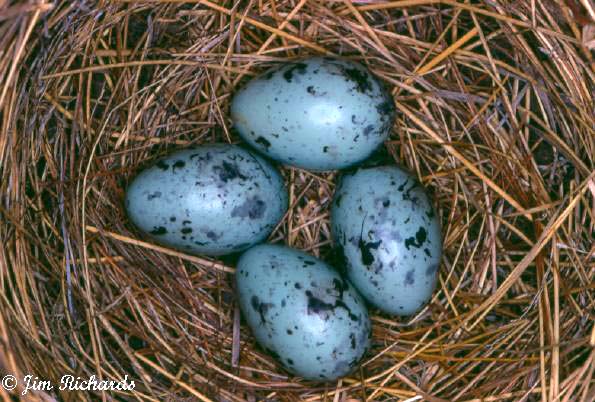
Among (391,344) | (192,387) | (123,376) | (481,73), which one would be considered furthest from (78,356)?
(481,73)

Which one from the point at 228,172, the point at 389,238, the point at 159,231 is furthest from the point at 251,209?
the point at 389,238

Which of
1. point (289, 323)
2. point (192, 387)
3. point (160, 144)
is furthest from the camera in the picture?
point (160, 144)

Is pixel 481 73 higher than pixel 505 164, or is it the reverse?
pixel 481 73

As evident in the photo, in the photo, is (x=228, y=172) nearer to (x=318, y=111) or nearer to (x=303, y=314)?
(x=318, y=111)

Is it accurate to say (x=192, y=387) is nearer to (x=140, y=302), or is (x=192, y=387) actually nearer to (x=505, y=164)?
(x=140, y=302)

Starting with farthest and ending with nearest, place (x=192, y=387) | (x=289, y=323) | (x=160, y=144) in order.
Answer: (x=160, y=144) < (x=192, y=387) < (x=289, y=323)

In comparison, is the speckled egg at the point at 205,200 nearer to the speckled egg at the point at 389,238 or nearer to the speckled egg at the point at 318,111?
the speckled egg at the point at 318,111
